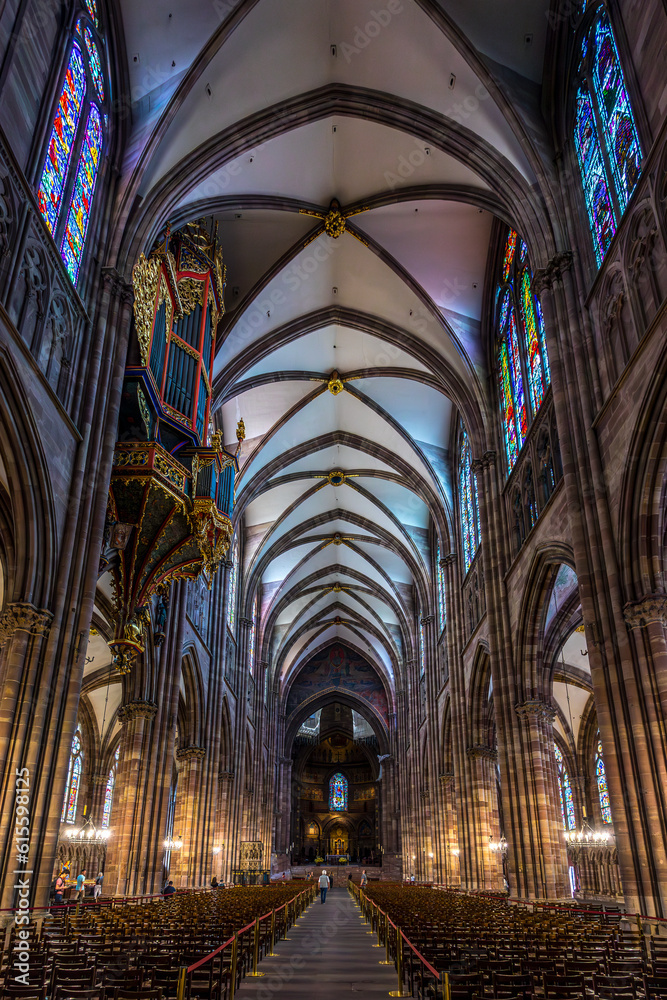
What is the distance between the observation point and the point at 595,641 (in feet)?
40.7

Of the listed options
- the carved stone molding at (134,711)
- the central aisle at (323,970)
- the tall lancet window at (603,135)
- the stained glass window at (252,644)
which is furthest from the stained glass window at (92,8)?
the stained glass window at (252,644)

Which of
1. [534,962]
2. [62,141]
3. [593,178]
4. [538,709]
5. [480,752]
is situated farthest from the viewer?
[480,752]

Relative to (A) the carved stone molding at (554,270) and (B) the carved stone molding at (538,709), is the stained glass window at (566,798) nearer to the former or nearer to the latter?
(B) the carved stone molding at (538,709)

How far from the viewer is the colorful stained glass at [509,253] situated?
21.3m

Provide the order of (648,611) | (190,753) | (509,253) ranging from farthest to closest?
(190,753)
(509,253)
(648,611)

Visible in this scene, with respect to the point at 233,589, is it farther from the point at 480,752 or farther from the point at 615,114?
the point at 615,114

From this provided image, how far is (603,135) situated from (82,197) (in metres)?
10.4

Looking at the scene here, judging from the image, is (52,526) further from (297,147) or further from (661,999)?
(297,147)

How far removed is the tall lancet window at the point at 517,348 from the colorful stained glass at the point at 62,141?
36.6 ft

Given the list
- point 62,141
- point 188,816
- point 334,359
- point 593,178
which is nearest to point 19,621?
point 62,141

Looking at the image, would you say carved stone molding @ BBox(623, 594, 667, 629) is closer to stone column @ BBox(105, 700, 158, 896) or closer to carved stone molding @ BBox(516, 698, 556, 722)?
carved stone molding @ BBox(516, 698, 556, 722)

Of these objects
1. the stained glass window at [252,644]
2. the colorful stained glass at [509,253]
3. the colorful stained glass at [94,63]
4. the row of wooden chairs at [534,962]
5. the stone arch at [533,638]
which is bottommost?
the row of wooden chairs at [534,962]

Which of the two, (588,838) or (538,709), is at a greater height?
(538,709)

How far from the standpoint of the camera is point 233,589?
3528 centimetres
